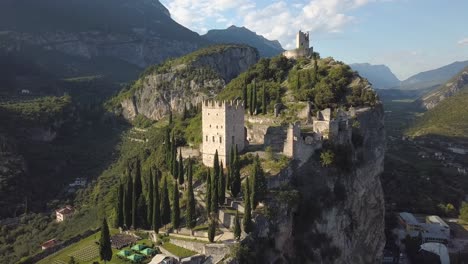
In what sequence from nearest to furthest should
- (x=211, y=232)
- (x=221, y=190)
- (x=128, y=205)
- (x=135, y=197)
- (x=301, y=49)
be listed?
(x=211, y=232) → (x=221, y=190) → (x=128, y=205) → (x=135, y=197) → (x=301, y=49)

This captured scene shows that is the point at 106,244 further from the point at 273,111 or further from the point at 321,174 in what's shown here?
the point at 273,111

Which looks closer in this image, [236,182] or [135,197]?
[236,182]

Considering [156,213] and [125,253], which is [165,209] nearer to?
[156,213]

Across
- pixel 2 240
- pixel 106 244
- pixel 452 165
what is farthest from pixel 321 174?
pixel 452 165

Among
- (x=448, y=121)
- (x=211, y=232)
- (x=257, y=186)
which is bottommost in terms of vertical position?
(x=448, y=121)

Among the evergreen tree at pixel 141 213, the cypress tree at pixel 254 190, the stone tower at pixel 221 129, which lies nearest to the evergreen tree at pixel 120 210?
the evergreen tree at pixel 141 213

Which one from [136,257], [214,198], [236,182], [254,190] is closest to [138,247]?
[136,257]
